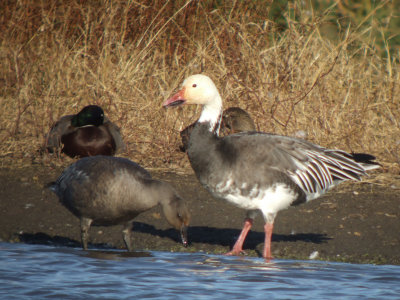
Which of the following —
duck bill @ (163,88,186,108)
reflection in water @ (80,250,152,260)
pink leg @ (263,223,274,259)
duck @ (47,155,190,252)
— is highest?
duck bill @ (163,88,186,108)

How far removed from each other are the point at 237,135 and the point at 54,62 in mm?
5370

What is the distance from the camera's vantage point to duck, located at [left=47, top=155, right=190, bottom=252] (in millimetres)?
5781

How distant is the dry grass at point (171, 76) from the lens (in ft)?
30.2

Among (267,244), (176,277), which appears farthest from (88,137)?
(176,277)

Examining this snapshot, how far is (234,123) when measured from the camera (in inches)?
351

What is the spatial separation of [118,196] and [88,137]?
334 cm

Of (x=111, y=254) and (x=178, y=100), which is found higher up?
(x=178, y=100)

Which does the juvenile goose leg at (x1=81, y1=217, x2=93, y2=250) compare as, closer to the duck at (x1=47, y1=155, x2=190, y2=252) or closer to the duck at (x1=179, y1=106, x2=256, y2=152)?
the duck at (x1=47, y1=155, x2=190, y2=252)

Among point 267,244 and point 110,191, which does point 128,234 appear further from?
point 267,244

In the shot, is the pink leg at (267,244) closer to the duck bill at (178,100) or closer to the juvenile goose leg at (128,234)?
the juvenile goose leg at (128,234)

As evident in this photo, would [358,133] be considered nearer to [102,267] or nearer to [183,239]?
[183,239]

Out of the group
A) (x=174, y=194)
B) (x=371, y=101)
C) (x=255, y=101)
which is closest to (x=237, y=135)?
(x=174, y=194)

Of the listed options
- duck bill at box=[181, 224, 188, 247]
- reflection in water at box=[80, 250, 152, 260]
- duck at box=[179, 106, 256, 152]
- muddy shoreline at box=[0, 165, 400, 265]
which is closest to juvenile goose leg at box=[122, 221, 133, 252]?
reflection in water at box=[80, 250, 152, 260]

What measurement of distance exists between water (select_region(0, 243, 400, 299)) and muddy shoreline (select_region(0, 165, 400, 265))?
1.11 feet
